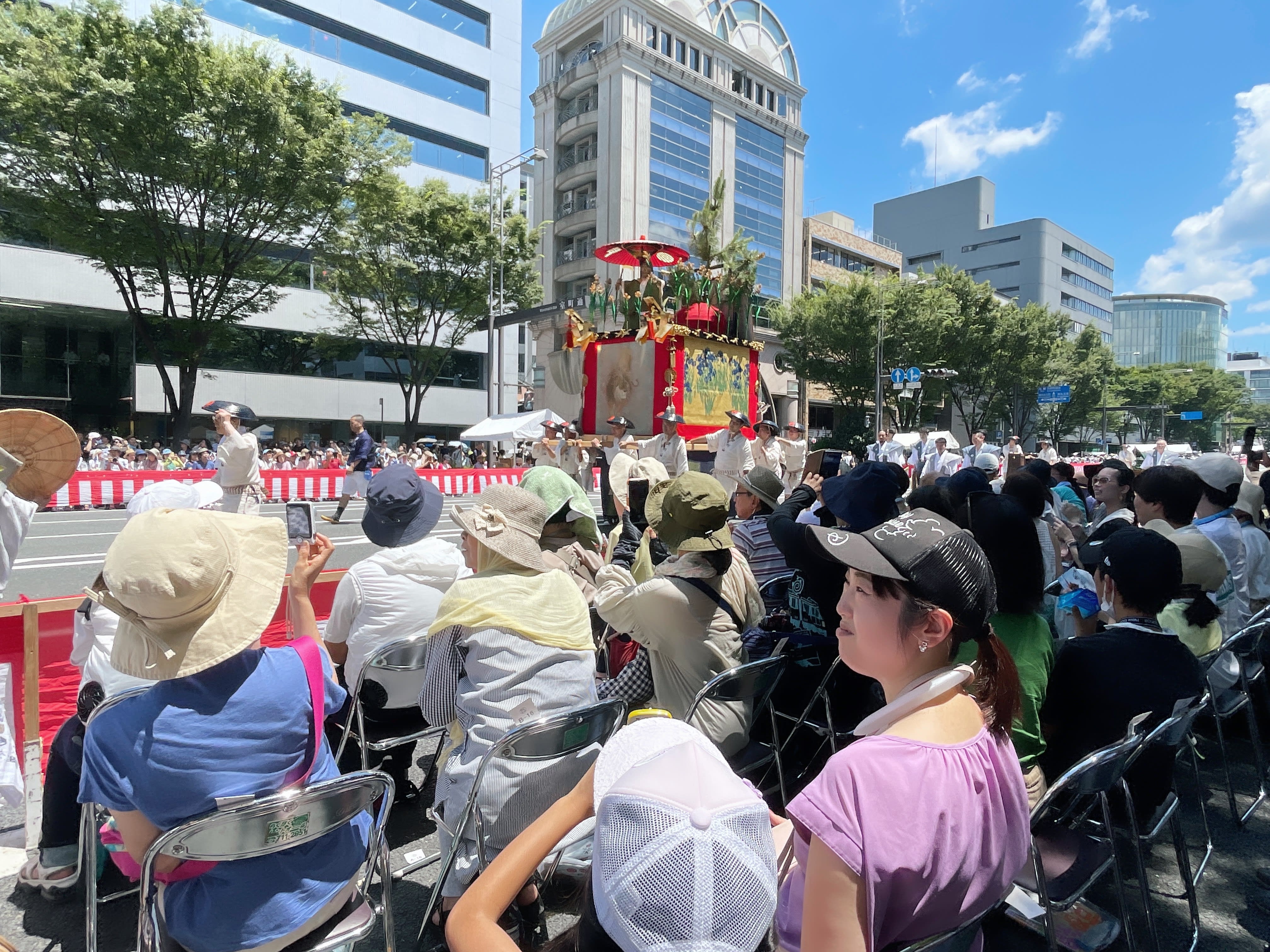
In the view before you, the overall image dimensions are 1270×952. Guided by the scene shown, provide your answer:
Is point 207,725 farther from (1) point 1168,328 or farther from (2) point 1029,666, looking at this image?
(1) point 1168,328

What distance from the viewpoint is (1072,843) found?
2.31 m

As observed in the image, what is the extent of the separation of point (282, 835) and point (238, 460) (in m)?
7.62

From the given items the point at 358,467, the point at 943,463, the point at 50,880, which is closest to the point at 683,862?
the point at 50,880

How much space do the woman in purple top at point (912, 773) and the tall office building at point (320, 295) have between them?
2751cm

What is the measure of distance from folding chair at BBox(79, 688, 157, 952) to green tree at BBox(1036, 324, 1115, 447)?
41.8m

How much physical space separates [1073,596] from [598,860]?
2.97 meters

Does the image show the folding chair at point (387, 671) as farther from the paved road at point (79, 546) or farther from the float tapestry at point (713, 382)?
the float tapestry at point (713, 382)

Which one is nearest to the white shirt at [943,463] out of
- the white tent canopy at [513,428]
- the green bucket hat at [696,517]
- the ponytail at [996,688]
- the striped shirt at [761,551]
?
the white tent canopy at [513,428]

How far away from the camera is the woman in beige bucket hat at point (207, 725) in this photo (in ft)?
5.19

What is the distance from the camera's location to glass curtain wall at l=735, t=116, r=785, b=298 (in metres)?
43.7

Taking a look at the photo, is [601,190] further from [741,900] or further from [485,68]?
[741,900]

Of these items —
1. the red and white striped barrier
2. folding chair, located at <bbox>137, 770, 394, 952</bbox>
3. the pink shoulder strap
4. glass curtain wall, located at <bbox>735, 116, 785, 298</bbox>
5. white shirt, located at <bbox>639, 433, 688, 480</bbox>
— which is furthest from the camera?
glass curtain wall, located at <bbox>735, 116, 785, 298</bbox>

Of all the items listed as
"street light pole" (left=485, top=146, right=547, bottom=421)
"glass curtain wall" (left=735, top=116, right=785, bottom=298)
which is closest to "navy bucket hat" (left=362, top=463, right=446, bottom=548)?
"street light pole" (left=485, top=146, right=547, bottom=421)

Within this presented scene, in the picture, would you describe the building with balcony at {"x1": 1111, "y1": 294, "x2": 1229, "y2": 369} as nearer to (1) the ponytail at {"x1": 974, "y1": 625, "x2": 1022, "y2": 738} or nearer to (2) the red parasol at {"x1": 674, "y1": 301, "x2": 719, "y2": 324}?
(2) the red parasol at {"x1": 674, "y1": 301, "x2": 719, "y2": 324}
